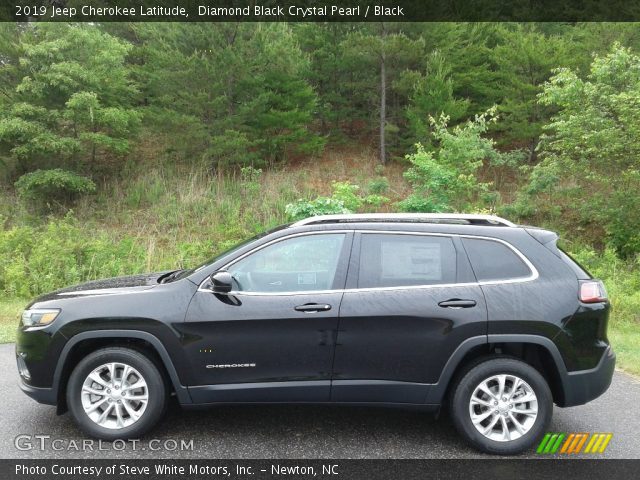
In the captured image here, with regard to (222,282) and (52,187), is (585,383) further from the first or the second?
(52,187)

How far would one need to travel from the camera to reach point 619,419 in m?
4.79

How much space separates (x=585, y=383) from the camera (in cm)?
413

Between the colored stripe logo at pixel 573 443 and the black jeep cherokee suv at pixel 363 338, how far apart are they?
20cm

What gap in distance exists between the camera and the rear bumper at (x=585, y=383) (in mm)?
4117

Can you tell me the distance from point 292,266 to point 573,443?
2579 millimetres

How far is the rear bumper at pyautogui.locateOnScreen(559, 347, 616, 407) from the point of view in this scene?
4117 mm

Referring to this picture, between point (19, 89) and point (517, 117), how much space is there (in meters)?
16.9

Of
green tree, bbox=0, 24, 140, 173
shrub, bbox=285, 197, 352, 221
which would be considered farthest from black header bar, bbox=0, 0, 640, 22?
shrub, bbox=285, 197, 352, 221

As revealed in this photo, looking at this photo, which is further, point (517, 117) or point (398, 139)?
point (398, 139)

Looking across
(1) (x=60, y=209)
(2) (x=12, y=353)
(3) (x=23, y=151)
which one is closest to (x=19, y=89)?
(3) (x=23, y=151)

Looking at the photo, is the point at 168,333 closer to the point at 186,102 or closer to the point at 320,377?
the point at 320,377

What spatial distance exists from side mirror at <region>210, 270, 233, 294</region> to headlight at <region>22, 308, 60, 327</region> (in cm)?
127

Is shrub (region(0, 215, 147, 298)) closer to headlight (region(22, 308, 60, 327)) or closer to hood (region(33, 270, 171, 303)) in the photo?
hood (region(33, 270, 171, 303))

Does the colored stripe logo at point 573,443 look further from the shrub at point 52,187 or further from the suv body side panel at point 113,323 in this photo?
the shrub at point 52,187
